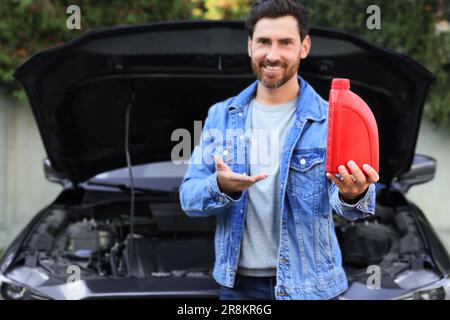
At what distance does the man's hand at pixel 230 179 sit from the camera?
7.24ft

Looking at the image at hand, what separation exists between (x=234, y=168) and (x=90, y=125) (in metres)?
1.78

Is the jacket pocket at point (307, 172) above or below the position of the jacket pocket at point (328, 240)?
above

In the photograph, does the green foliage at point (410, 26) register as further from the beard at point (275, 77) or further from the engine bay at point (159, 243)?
the beard at point (275, 77)

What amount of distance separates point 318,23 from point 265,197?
4.85 meters

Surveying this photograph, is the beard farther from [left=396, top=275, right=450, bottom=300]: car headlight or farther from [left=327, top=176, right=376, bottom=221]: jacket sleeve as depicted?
[left=396, top=275, right=450, bottom=300]: car headlight

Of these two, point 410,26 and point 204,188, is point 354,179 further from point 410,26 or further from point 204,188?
point 410,26

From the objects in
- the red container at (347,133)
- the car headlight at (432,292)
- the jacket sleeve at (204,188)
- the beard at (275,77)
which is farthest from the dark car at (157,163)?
the red container at (347,133)

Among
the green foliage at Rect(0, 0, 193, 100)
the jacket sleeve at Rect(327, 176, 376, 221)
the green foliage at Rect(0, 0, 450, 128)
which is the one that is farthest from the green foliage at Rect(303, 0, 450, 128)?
the jacket sleeve at Rect(327, 176, 376, 221)

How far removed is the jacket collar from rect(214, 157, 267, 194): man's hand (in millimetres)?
305

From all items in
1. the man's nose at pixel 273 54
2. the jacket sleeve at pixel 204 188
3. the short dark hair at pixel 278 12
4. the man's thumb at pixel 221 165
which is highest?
the short dark hair at pixel 278 12

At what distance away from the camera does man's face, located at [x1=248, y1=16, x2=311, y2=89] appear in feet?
7.81

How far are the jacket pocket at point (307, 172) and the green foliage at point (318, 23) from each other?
472cm

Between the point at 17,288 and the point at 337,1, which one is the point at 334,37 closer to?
the point at 17,288

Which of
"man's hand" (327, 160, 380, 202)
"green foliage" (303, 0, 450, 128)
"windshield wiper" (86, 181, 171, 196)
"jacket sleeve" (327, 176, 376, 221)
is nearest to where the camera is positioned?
"man's hand" (327, 160, 380, 202)
